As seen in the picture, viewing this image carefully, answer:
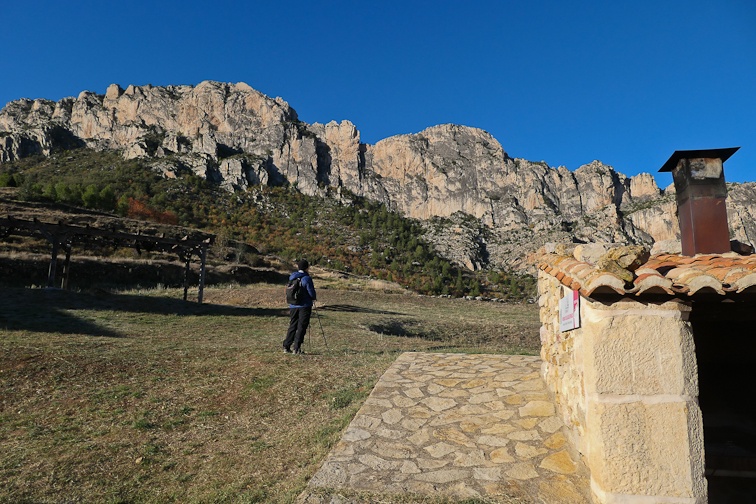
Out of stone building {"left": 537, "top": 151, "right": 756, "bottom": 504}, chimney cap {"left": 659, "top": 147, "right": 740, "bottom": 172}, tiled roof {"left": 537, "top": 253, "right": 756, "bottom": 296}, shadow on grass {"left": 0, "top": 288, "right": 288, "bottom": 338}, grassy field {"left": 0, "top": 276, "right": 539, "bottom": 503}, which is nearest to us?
tiled roof {"left": 537, "top": 253, "right": 756, "bottom": 296}

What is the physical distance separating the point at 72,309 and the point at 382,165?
111 m

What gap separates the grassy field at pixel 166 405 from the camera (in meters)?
4.19

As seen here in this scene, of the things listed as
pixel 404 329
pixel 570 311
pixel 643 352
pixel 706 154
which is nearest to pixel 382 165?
pixel 404 329

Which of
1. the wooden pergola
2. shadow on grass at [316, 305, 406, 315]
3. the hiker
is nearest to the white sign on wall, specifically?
the hiker

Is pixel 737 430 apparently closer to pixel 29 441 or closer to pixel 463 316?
pixel 29 441

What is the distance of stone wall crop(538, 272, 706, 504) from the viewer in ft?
11.2

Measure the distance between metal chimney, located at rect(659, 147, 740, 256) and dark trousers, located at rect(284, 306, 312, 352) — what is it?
6527 mm

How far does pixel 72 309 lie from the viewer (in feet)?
43.8

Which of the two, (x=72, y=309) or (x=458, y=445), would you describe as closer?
(x=458, y=445)

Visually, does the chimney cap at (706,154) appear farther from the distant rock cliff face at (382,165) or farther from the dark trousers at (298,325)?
the distant rock cliff face at (382,165)

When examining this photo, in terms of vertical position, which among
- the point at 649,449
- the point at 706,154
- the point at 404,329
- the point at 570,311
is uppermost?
the point at 706,154

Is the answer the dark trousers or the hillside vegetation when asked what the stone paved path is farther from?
the hillside vegetation

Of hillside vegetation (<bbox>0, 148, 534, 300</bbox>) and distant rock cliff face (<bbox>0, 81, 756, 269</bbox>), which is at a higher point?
distant rock cliff face (<bbox>0, 81, 756, 269</bbox>)

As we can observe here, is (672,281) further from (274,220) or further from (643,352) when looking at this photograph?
(274,220)
